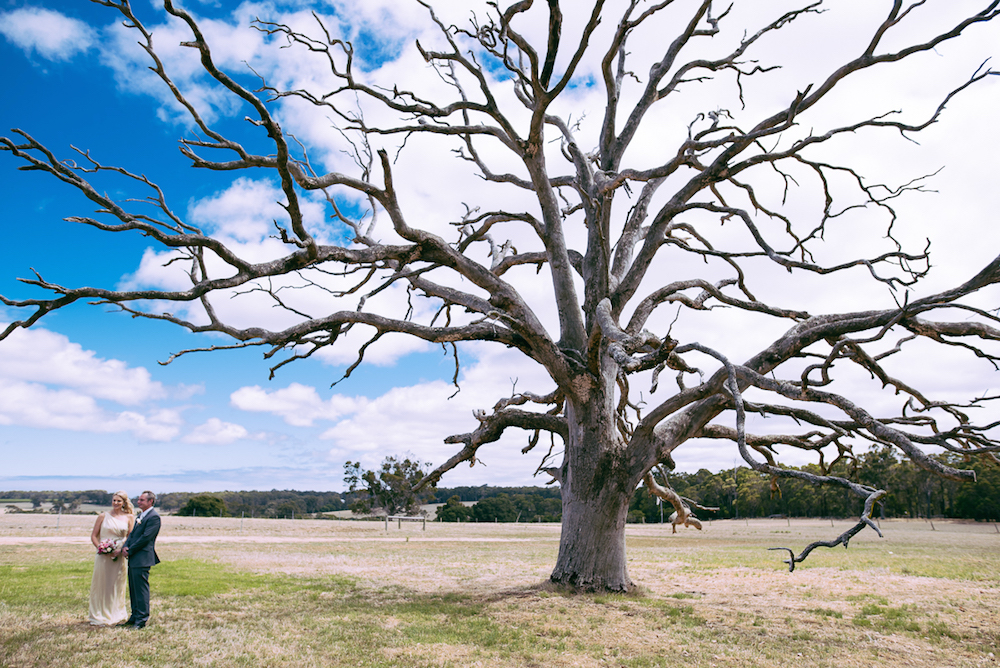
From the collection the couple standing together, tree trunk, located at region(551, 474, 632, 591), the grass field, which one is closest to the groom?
the couple standing together

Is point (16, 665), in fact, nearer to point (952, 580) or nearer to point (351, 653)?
point (351, 653)

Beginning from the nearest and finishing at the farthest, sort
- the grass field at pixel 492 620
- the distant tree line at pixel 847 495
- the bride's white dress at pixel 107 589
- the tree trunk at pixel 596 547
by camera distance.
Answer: the grass field at pixel 492 620
the bride's white dress at pixel 107 589
the tree trunk at pixel 596 547
the distant tree line at pixel 847 495

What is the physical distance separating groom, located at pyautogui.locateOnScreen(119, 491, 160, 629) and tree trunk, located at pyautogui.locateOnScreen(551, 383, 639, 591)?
20.9 ft

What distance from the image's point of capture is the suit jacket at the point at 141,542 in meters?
8.14

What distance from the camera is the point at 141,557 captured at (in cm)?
818

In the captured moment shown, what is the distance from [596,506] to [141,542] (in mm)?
6929

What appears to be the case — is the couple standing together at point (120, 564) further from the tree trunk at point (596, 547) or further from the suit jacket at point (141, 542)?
the tree trunk at point (596, 547)

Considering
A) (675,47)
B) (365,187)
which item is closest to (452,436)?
(365,187)

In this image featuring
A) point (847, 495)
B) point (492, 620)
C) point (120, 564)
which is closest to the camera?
point (120, 564)

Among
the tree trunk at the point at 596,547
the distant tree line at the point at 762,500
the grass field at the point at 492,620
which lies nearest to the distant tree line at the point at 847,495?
the distant tree line at the point at 762,500

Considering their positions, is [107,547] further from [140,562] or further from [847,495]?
[847,495]

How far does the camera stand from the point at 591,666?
256 inches

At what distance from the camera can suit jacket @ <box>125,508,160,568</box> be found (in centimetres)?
814

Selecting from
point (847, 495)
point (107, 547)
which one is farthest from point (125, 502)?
point (847, 495)
